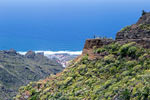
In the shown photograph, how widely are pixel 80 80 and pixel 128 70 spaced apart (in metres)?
3.94

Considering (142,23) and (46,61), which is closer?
(142,23)

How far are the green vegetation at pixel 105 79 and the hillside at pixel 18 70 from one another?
6973cm

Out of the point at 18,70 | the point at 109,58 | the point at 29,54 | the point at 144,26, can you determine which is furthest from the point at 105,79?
the point at 29,54

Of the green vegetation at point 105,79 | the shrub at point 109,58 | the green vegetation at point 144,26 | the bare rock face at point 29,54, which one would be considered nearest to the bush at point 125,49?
the green vegetation at point 105,79

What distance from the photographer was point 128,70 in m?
27.1

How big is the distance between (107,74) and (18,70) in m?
108

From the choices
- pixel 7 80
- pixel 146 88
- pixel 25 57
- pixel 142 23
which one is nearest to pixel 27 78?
pixel 7 80

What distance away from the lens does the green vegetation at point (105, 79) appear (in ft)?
78.7

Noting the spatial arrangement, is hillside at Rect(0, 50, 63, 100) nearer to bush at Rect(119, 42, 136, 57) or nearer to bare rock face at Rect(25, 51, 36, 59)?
bare rock face at Rect(25, 51, 36, 59)

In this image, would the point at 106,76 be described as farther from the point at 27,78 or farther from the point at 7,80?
the point at 27,78

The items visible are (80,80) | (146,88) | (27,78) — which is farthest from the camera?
(27,78)

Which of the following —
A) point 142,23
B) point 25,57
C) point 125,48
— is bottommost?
point 125,48

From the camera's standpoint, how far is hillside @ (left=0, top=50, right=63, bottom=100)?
116 metres

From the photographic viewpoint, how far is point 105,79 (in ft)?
92.4
